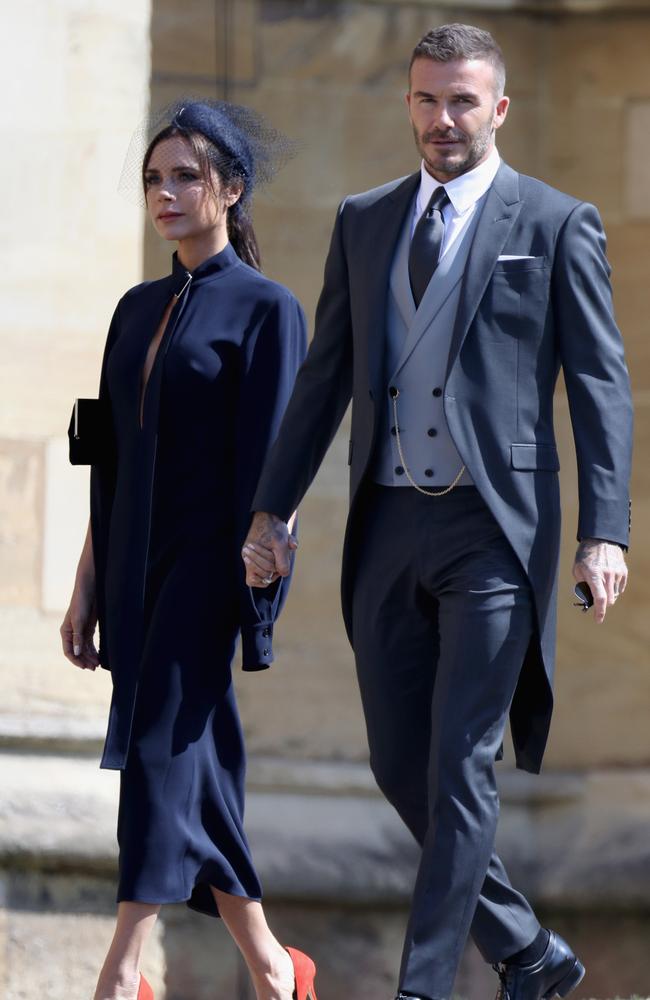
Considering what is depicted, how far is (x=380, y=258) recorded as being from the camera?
3.77 meters

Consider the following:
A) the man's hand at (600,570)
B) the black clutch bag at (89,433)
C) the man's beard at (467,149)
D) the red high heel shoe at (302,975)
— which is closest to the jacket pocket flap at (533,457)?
the man's hand at (600,570)

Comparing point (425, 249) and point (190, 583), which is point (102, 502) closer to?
point (190, 583)

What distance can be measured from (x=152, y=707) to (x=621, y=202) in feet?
7.73

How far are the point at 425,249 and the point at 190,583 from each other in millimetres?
872

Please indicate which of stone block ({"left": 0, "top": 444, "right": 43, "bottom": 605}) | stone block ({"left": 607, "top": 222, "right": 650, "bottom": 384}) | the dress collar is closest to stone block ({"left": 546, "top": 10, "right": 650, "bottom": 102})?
stone block ({"left": 607, "top": 222, "right": 650, "bottom": 384})

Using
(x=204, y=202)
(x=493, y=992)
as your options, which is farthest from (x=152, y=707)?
(x=493, y=992)

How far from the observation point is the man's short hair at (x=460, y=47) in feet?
12.2

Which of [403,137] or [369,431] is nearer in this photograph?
[369,431]

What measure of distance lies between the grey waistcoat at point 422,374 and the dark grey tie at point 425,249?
0.05ft

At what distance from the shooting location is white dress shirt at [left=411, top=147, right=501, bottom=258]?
3.75 m

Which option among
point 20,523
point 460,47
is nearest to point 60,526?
point 20,523

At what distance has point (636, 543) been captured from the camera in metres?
5.64

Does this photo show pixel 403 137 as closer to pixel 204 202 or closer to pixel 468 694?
pixel 204 202

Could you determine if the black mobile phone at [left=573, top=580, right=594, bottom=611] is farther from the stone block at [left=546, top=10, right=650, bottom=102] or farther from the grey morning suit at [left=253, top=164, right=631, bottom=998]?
the stone block at [left=546, top=10, right=650, bottom=102]
